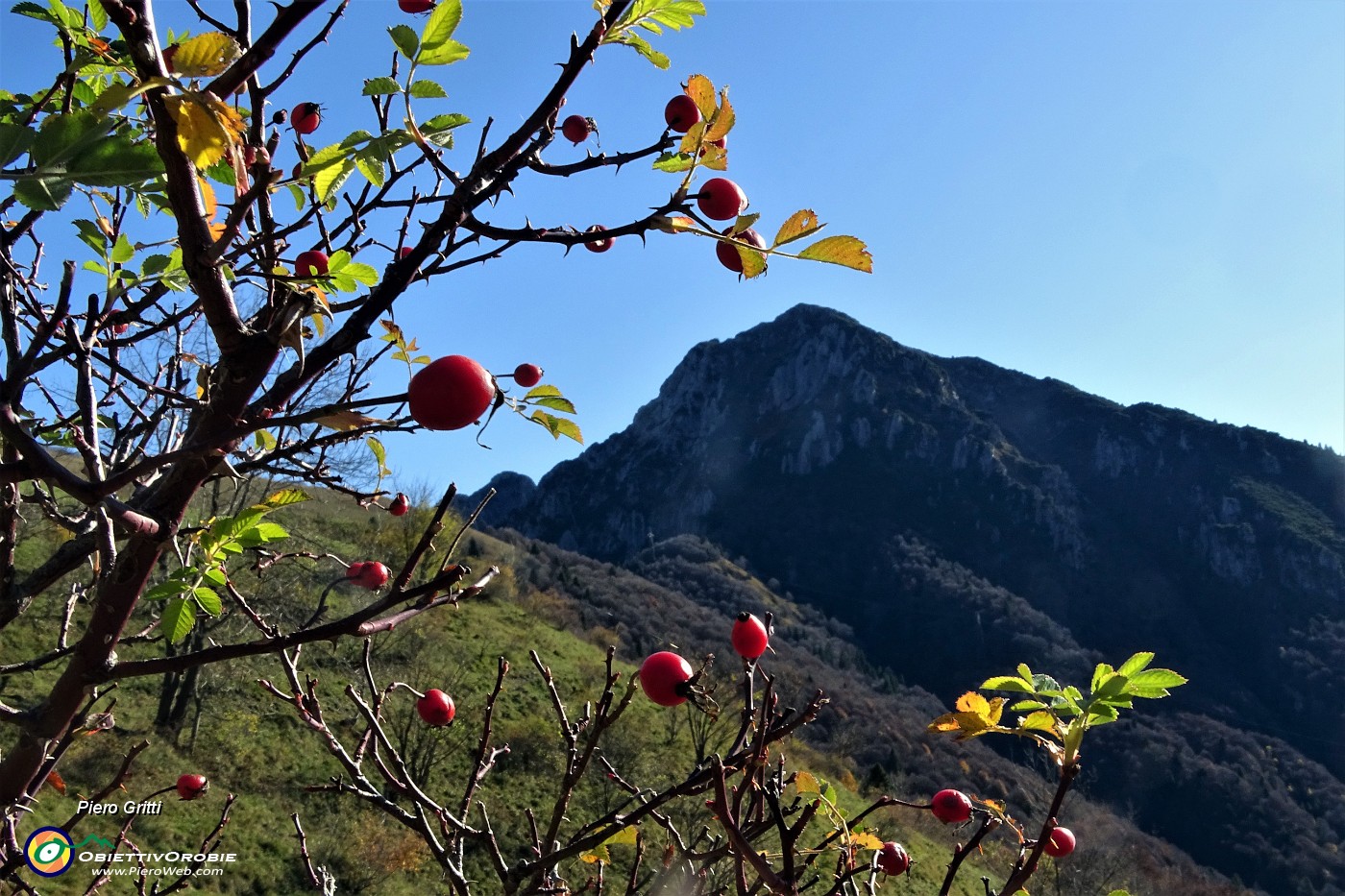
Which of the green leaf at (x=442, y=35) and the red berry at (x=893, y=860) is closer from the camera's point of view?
the green leaf at (x=442, y=35)

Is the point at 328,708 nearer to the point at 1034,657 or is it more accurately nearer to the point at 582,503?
the point at 1034,657

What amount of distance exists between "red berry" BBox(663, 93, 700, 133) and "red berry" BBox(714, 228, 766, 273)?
0.32 meters

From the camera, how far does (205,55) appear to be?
33.1 inches

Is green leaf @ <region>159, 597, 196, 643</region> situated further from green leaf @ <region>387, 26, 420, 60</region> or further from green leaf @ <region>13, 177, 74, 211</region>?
green leaf @ <region>387, 26, 420, 60</region>

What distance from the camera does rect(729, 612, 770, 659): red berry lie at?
4.80ft

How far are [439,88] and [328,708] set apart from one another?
2008 centimetres

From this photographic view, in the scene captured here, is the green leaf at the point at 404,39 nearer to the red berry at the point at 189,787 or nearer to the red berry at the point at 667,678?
the red berry at the point at 667,678

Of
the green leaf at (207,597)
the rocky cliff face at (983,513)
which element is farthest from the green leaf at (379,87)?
the rocky cliff face at (983,513)

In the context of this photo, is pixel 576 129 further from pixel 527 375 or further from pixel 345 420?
pixel 345 420

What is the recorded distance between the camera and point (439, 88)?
1.21 m

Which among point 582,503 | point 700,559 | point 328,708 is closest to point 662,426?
point 582,503

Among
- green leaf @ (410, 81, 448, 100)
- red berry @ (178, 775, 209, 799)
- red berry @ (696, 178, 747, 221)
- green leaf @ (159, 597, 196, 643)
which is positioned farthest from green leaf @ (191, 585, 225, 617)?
red berry @ (178, 775, 209, 799)

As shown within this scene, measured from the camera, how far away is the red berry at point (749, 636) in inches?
57.6

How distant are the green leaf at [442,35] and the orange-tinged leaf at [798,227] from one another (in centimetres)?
54
